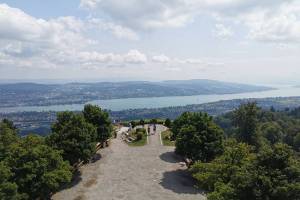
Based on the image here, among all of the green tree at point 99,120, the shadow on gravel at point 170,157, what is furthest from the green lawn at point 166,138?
the green tree at point 99,120

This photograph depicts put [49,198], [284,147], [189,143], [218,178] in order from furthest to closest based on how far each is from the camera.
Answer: [189,143] < [49,198] < [218,178] < [284,147]

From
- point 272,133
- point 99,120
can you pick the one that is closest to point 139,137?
point 99,120

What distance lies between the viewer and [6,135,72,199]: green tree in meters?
25.9

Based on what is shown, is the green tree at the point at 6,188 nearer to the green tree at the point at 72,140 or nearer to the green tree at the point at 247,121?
the green tree at the point at 72,140

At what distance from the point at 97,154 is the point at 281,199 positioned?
28.3 metres

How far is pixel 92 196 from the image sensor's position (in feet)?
99.7

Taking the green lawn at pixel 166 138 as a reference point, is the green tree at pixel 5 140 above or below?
above

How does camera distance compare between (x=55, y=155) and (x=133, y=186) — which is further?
(x=133, y=186)

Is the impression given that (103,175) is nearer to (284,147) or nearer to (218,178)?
(218,178)

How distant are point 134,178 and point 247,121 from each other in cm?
2907

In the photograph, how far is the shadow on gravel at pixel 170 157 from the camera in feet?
136

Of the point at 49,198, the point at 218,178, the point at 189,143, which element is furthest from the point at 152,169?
the point at 218,178

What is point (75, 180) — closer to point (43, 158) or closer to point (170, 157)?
point (43, 158)

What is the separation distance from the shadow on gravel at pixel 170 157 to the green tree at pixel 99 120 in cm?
737
